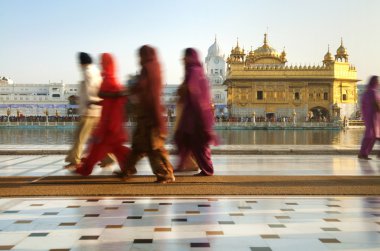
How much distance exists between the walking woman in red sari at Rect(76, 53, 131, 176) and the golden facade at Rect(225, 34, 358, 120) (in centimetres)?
3854

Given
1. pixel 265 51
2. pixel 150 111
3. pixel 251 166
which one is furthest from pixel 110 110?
pixel 265 51

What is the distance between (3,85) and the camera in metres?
71.7

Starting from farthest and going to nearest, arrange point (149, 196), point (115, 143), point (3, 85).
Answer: point (3, 85), point (115, 143), point (149, 196)

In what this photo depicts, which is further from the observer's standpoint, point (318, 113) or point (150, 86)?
point (318, 113)

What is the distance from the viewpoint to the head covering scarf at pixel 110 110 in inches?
258

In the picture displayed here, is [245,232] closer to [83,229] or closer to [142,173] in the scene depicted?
[83,229]

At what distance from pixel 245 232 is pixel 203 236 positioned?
0.35m

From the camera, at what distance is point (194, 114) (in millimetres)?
6691

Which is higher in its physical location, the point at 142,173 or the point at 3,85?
the point at 3,85

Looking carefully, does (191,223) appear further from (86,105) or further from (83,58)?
(83,58)

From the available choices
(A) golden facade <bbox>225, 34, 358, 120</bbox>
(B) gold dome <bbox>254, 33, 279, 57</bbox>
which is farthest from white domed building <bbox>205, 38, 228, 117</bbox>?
(A) golden facade <bbox>225, 34, 358, 120</bbox>

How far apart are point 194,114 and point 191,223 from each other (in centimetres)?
263

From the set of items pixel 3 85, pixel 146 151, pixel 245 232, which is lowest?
pixel 245 232

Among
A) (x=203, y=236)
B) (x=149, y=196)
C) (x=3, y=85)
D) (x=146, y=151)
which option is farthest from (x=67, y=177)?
(x=3, y=85)
